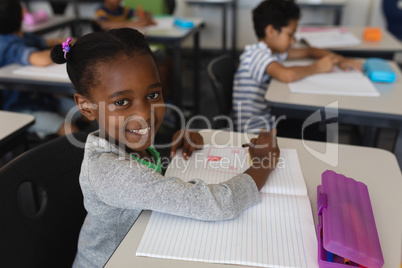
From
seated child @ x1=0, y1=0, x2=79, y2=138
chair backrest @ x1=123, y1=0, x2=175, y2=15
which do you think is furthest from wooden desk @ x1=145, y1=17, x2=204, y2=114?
seated child @ x1=0, y1=0, x2=79, y2=138

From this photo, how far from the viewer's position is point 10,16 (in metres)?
1.97

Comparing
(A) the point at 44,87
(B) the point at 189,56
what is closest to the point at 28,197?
(A) the point at 44,87

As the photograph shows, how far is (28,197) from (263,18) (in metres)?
1.49

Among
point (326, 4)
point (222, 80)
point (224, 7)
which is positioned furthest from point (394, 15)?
point (222, 80)

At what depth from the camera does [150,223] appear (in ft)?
2.52

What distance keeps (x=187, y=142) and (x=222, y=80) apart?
28.9 inches

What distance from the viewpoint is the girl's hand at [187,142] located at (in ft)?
3.51

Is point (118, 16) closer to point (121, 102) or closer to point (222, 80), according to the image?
point (222, 80)

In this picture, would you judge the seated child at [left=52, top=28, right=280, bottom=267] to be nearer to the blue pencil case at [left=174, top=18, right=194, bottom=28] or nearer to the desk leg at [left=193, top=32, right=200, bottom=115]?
the blue pencil case at [left=174, top=18, right=194, bottom=28]

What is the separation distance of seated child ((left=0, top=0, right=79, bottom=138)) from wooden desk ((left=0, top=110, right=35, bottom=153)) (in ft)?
1.30

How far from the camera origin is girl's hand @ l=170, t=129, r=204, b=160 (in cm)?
107

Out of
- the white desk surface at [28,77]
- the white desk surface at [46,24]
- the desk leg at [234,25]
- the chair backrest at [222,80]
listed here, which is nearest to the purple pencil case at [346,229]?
the chair backrest at [222,80]

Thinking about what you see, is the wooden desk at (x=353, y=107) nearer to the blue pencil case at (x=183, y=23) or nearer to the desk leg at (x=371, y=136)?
the desk leg at (x=371, y=136)

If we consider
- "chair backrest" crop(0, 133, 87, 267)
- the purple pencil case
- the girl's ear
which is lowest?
"chair backrest" crop(0, 133, 87, 267)
